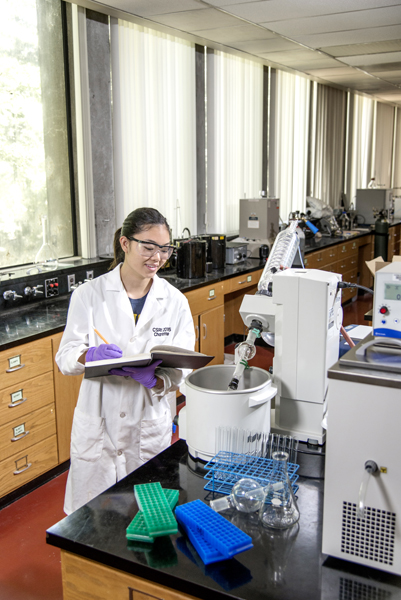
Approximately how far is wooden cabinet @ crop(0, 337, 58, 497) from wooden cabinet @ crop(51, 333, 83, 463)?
0.03m

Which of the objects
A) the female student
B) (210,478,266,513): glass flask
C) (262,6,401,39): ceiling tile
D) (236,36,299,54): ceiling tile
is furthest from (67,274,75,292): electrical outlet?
(236,36,299,54): ceiling tile

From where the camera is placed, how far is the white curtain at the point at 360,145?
31.1 ft

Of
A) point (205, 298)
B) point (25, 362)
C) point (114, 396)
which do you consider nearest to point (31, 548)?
point (25, 362)

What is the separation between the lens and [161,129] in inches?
190

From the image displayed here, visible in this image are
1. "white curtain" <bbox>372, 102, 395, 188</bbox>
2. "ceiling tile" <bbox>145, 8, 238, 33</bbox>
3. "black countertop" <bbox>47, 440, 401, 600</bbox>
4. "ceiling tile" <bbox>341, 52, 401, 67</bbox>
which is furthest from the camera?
"white curtain" <bbox>372, 102, 395, 188</bbox>

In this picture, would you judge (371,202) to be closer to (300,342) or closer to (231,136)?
(231,136)

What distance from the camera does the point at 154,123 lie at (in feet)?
15.5

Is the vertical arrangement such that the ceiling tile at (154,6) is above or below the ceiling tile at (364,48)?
below

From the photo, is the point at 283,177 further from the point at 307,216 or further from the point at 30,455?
the point at 30,455

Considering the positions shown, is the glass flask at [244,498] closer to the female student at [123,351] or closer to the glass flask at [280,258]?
the female student at [123,351]

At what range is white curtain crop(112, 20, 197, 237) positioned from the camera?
4.34m

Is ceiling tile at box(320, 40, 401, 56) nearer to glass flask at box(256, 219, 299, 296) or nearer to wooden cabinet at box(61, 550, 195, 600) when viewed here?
glass flask at box(256, 219, 299, 296)

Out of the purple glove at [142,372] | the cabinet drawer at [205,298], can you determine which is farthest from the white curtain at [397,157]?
the purple glove at [142,372]

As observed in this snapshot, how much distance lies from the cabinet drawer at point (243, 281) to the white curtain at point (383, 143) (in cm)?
659
